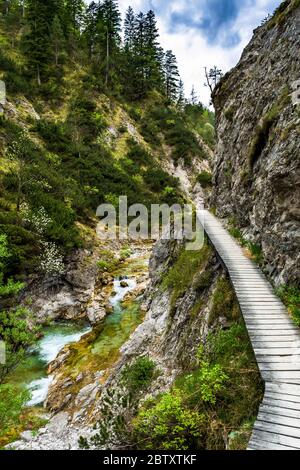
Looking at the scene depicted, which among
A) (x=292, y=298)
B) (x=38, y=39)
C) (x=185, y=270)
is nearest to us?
(x=292, y=298)

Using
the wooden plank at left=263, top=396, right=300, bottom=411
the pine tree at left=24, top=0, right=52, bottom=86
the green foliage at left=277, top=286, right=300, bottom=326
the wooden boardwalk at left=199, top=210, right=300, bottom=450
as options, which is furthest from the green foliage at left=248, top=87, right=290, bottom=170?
the pine tree at left=24, top=0, right=52, bottom=86

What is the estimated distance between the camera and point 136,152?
4872 cm

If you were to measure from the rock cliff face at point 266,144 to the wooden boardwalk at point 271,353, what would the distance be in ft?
3.19

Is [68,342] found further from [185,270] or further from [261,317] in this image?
[261,317]

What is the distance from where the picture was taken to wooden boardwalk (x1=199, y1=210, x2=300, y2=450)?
5.71m

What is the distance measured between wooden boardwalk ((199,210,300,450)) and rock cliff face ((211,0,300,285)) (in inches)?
38.3

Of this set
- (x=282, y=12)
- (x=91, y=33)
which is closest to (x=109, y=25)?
(x=91, y=33)

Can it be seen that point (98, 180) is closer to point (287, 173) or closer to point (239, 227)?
point (239, 227)

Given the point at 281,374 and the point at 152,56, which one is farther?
the point at 152,56

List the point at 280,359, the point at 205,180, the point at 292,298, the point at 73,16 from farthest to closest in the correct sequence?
1. the point at 73,16
2. the point at 205,180
3. the point at 292,298
4. the point at 280,359

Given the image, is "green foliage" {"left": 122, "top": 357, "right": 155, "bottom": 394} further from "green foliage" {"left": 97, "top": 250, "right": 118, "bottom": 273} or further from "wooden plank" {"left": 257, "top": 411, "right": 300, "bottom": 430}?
"green foliage" {"left": 97, "top": 250, "right": 118, "bottom": 273}

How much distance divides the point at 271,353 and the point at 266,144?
9685 mm

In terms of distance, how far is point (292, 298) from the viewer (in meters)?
9.41
